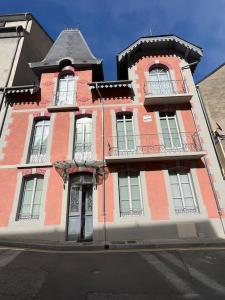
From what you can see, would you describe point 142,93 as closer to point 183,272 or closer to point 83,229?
point 83,229

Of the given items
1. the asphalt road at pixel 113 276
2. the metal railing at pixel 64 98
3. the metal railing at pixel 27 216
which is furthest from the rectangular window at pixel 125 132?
the asphalt road at pixel 113 276

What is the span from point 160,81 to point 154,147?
418cm

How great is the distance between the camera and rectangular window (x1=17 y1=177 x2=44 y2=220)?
31.9 ft

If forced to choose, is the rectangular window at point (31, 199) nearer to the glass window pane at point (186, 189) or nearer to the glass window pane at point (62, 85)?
the glass window pane at point (62, 85)

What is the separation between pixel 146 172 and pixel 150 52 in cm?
758

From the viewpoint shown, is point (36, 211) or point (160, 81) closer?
point (36, 211)

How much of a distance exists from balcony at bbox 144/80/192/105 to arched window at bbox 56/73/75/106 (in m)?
3.98

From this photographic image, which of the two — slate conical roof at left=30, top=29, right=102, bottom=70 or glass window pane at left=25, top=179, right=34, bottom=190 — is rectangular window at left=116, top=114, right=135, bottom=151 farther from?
glass window pane at left=25, top=179, right=34, bottom=190

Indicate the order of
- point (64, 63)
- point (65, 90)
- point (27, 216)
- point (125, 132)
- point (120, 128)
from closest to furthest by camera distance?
point (27, 216) → point (125, 132) → point (120, 128) → point (65, 90) → point (64, 63)

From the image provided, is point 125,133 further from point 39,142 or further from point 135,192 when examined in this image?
point 39,142

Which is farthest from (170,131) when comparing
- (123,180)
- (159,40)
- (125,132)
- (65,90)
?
(65,90)

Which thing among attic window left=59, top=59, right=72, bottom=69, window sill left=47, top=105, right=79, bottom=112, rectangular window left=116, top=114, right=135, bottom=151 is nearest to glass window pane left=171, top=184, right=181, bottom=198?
rectangular window left=116, top=114, right=135, bottom=151

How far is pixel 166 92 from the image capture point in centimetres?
1236

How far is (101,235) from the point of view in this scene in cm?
902
